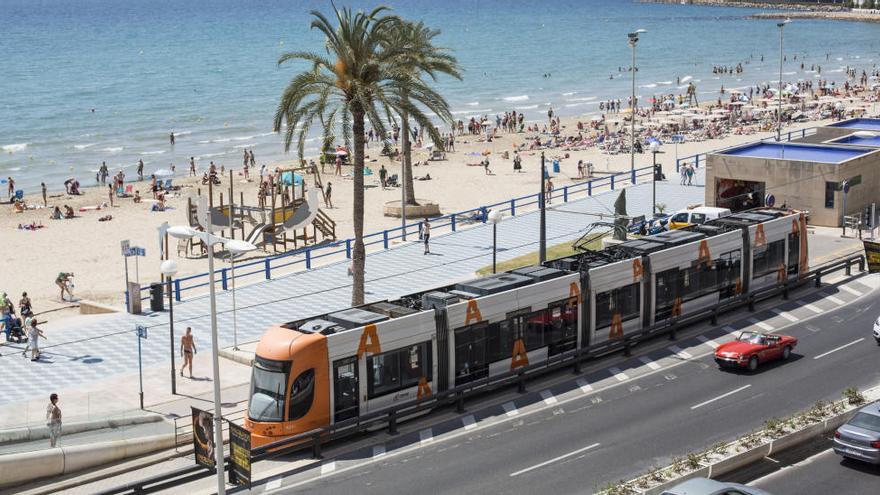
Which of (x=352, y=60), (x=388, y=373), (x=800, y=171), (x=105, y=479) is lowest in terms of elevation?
(x=105, y=479)

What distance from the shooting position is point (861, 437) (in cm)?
2364

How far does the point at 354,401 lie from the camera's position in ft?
87.2

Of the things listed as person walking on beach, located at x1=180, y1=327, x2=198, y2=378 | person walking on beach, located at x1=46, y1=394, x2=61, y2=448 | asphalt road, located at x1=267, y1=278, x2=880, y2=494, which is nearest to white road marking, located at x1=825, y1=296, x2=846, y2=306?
asphalt road, located at x1=267, y1=278, x2=880, y2=494

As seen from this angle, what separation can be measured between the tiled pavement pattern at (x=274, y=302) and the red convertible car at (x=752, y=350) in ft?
44.0

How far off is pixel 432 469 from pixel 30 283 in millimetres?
31959

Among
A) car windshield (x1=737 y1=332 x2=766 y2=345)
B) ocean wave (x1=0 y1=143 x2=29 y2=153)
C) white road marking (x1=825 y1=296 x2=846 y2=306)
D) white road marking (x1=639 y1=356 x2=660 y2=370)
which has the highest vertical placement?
ocean wave (x1=0 y1=143 x2=29 y2=153)

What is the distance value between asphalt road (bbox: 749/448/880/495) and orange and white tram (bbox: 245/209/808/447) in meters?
8.29

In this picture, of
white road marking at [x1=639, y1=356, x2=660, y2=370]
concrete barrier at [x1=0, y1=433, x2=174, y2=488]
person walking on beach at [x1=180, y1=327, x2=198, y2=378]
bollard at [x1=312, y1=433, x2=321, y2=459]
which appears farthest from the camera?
person walking on beach at [x1=180, y1=327, x2=198, y2=378]

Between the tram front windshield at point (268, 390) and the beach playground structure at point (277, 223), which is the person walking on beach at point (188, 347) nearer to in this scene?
the tram front windshield at point (268, 390)

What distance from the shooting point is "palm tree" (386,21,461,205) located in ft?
116

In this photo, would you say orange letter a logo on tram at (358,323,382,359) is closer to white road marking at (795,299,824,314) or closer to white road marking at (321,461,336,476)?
white road marking at (321,461,336,476)

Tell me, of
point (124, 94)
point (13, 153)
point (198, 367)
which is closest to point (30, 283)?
point (198, 367)

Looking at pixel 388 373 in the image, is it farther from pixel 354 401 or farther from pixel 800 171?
pixel 800 171

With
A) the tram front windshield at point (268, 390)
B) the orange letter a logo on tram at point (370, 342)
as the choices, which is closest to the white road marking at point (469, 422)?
the orange letter a logo on tram at point (370, 342)
